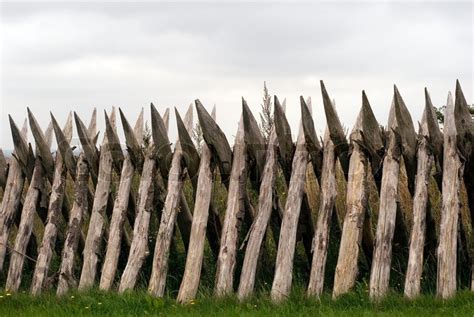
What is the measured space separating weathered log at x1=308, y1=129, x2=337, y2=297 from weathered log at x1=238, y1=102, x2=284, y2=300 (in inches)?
15.6

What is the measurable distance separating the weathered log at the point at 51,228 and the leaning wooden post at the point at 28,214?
0.19 m

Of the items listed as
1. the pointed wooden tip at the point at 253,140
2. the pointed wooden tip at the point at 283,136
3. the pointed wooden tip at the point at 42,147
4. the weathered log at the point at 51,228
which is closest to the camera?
the pointed wooden tip at the point at 283,136

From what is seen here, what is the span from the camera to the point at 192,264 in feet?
19.8

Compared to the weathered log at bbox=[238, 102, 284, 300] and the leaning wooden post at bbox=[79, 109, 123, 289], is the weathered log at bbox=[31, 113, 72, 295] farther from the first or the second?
the weathered log at bbox=[238, 102, 284, 300]

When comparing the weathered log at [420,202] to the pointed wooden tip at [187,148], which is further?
the pointed wooden tip at [187,148]

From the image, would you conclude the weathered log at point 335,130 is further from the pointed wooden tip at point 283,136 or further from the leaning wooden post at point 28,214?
the leaning wooden post at point 28,214

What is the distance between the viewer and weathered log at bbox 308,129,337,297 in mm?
5746

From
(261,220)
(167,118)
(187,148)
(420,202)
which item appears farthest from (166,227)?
(420,202)

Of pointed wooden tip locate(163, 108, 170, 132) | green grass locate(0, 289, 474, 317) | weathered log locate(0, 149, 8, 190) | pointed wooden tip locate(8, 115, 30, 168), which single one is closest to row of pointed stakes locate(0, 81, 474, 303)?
green grass locate(0, 289, 474, 317)

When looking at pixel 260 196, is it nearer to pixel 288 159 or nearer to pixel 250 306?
pixel 288 159

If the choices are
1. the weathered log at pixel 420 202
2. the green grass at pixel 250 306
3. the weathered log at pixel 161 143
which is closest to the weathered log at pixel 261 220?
the green grass at pixel 250 306

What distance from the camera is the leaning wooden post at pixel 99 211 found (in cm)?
654

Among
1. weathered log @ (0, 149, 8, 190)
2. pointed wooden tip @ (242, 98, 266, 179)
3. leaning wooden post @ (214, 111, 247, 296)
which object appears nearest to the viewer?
leaning wooden post @ (214, 111, 247, 296)

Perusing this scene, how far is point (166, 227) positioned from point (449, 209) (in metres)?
2.21
